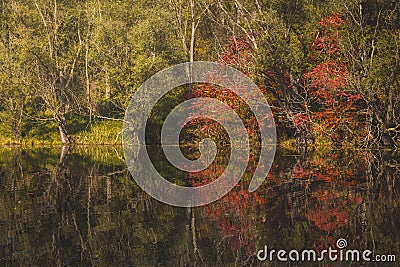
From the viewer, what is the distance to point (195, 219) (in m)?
11.7

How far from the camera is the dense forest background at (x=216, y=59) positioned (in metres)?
25.5

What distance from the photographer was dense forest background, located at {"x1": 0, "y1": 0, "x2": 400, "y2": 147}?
2555 centimetres

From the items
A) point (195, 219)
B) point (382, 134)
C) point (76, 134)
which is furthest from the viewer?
point (76, 134)

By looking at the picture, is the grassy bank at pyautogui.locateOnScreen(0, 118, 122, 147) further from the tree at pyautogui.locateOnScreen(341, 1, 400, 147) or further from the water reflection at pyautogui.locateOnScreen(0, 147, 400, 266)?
the water reflection at pyautogui.locateOnScreen(0, 147, 400, 266)

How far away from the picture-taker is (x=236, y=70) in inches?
1188

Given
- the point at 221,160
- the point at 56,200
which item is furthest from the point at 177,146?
the point at 56,200

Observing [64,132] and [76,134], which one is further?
[76,134]

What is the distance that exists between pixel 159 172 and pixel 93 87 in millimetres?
24066

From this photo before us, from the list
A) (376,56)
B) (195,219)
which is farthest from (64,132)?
(195,219)

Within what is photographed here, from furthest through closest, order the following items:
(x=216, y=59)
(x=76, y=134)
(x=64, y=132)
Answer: (x=76, y=134)
(x=64, y=132)
(x=216, y=59)

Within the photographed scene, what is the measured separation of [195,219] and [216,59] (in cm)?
2757

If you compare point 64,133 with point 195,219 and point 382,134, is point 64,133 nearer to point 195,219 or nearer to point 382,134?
point 382,134

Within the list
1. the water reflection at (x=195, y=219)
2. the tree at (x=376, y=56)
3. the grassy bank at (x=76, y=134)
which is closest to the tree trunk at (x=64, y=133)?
the grassy bank at (x=76, y=134)

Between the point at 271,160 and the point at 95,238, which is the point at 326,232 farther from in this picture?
the point at 271,160
